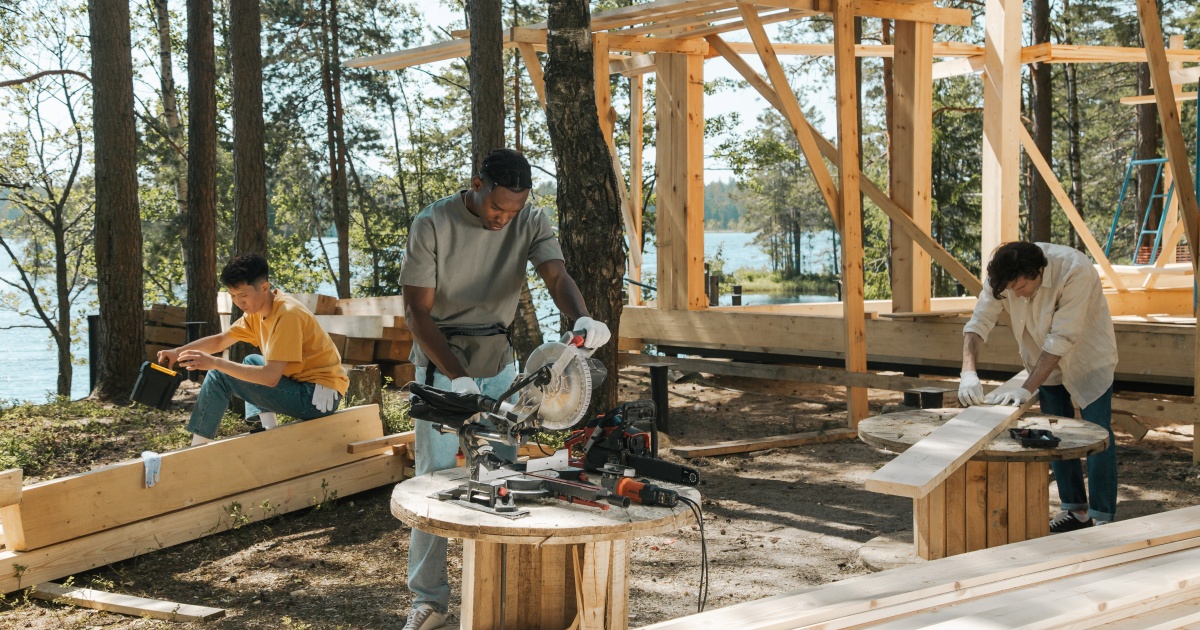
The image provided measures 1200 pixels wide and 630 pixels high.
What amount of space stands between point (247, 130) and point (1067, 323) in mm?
7798

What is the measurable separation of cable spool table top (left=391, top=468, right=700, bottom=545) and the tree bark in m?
7.20

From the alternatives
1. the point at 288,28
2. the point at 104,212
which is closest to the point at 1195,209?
the point at 104,212

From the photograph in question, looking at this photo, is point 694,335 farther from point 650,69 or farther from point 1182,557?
point 1182,557

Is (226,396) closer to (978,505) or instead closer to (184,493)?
(184,493)

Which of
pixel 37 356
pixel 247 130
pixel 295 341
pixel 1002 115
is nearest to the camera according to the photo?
pixel 295 341

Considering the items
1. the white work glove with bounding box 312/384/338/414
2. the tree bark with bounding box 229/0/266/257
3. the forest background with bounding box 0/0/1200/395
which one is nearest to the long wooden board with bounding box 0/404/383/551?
the white work glove with bounding box 312/384/338/414

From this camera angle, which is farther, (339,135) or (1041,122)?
(339,135)

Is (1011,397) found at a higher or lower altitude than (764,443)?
higher

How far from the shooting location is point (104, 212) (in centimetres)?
934

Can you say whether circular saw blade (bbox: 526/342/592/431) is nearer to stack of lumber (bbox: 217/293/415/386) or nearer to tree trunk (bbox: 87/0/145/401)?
stack of lumber (bbox: 217/293/415/386)

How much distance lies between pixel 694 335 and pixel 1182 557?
21.8 ft

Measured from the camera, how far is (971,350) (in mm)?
4953

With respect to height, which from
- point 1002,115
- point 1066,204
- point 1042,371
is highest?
point 1002,115

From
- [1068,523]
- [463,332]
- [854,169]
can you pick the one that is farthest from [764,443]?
[463,332]
